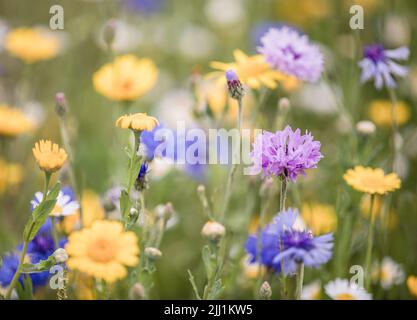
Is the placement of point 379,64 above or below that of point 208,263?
above

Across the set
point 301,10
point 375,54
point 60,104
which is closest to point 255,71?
point 375,54

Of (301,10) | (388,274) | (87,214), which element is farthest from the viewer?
(301,10)

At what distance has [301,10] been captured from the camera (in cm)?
222

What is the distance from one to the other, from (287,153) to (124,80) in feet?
1.66

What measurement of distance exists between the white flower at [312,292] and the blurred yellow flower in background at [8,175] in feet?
2.05

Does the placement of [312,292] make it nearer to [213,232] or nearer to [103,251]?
[213,232]

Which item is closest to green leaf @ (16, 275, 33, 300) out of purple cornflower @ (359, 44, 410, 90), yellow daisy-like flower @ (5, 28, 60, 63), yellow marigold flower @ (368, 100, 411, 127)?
purple cornflower @ (359, 44, 410, 90)

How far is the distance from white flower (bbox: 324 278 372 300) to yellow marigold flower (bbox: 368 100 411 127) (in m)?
0.64

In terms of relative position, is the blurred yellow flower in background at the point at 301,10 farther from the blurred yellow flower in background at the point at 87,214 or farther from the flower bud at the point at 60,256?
the flower bud at the point at 60,256

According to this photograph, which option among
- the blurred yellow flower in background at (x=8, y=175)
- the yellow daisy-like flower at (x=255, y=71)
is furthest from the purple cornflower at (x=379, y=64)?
the blurred yellow flower in background at (x=8, y=175)

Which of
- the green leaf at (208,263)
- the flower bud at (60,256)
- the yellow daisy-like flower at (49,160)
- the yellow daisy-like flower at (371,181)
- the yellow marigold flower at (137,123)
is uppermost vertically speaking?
the yellow marigold flower at (137,123)

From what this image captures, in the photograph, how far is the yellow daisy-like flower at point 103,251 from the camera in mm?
724

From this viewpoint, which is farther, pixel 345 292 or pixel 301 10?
pixel 301 10

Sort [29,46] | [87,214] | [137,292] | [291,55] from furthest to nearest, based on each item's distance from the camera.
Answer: [29,46], [87,214], [291,55], [137,292]
